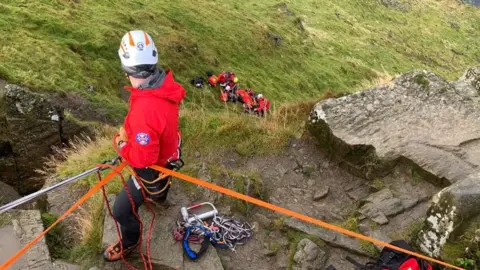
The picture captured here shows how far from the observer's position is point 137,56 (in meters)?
5.07

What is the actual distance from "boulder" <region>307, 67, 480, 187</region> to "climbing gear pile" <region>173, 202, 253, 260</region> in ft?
9.94

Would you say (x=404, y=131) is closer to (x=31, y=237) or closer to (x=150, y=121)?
(x=150, y=121)

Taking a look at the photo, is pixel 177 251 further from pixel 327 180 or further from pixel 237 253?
pixel 327 180

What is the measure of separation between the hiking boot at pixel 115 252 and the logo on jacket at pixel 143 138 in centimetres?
207

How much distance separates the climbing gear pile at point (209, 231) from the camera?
21.9ft

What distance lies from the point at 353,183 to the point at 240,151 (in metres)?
2.50

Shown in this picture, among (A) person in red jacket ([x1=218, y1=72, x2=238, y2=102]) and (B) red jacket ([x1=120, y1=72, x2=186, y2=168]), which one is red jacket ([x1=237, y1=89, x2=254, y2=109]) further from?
(B) red jacket ([x1=120, y1=72, x2=186, y2=168])

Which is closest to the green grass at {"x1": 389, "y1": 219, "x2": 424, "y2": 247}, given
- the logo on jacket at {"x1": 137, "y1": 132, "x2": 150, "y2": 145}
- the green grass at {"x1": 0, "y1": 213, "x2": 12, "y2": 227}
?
the logo on jacket at {"x1": 137, "y1": 132, "x2": 150, "y2": 145}

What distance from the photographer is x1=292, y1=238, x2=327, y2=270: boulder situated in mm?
6784

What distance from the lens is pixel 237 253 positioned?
705 cm

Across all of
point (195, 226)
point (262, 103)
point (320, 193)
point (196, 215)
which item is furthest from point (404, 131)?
point (262, 103)

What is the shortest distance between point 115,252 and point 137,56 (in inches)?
120

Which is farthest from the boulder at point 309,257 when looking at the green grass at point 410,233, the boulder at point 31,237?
the boulder at point 31,237

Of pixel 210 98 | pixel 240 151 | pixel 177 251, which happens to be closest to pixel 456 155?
pixel 240 151
